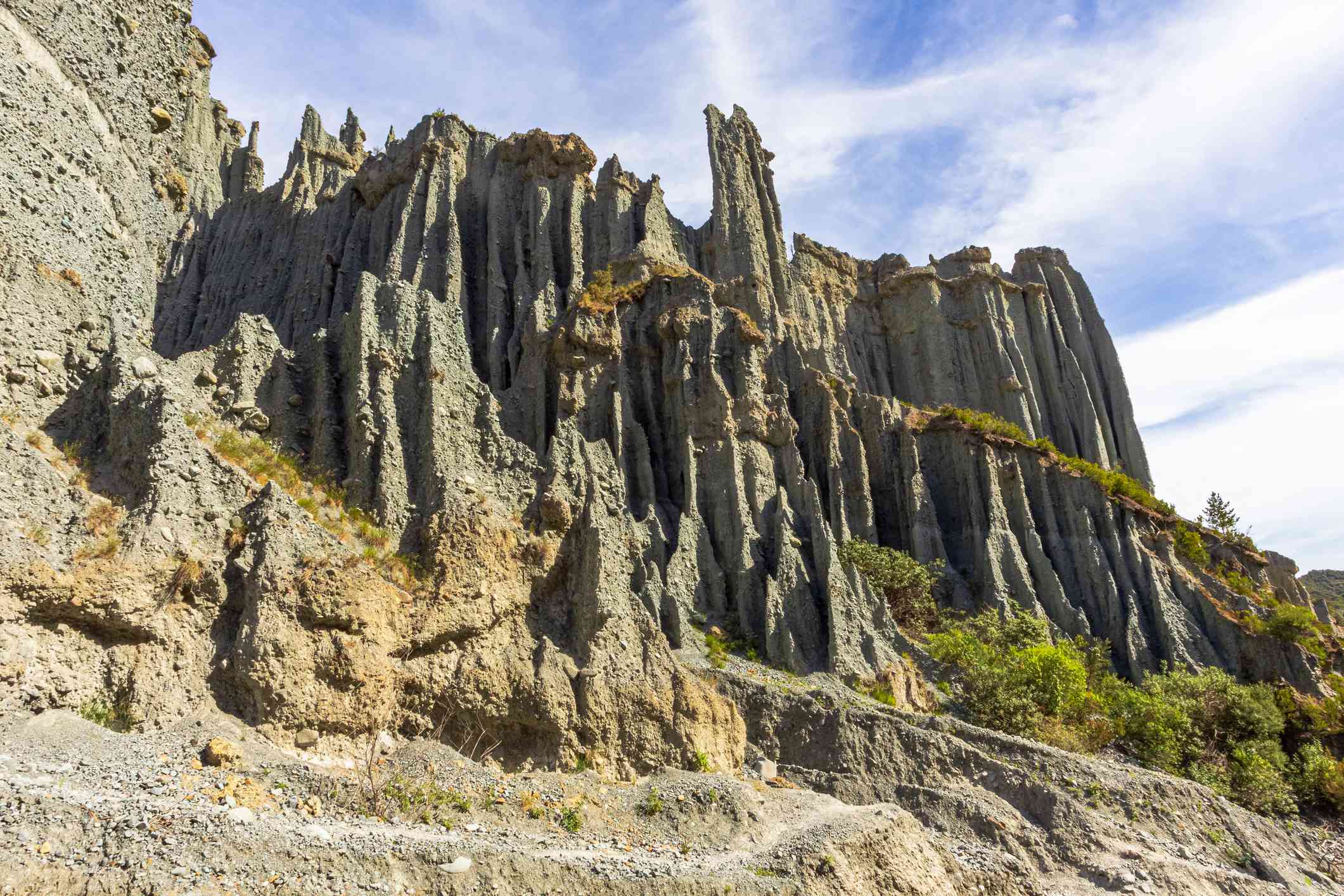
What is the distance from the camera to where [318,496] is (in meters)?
16.5

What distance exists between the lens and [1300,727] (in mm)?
27562

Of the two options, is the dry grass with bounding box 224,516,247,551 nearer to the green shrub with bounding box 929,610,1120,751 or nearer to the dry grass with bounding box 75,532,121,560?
the dry grass with bounding box 75,532,121,560

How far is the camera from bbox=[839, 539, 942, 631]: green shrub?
29031mm

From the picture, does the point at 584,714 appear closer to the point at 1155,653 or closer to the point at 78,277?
the point at 78,277

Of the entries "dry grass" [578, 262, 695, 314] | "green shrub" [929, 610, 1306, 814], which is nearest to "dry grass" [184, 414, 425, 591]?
"dry grass" [578, 262, 695, 314]

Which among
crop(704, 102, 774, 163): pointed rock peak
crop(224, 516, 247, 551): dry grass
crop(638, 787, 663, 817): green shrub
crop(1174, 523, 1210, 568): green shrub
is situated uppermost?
crop(704, 102, 774, 163): pointed rock peak

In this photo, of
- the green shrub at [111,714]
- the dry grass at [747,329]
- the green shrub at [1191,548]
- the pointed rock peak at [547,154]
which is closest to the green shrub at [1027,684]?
the green shrub at [1191,548]

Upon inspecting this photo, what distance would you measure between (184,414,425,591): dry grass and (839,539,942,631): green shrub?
16.8 meters

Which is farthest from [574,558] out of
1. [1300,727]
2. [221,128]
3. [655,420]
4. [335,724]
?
[221,128]

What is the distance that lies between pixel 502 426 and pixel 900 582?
15.0 metres

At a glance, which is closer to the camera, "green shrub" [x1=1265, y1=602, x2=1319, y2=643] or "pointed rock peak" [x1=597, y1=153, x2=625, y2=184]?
"green shrub" [x1=1265, y1=602, x2=1319, y2=643]

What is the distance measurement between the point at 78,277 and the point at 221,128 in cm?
4963

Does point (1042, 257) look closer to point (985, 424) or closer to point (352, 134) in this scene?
point (985, 424)

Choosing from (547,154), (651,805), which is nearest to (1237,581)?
(651,805)
